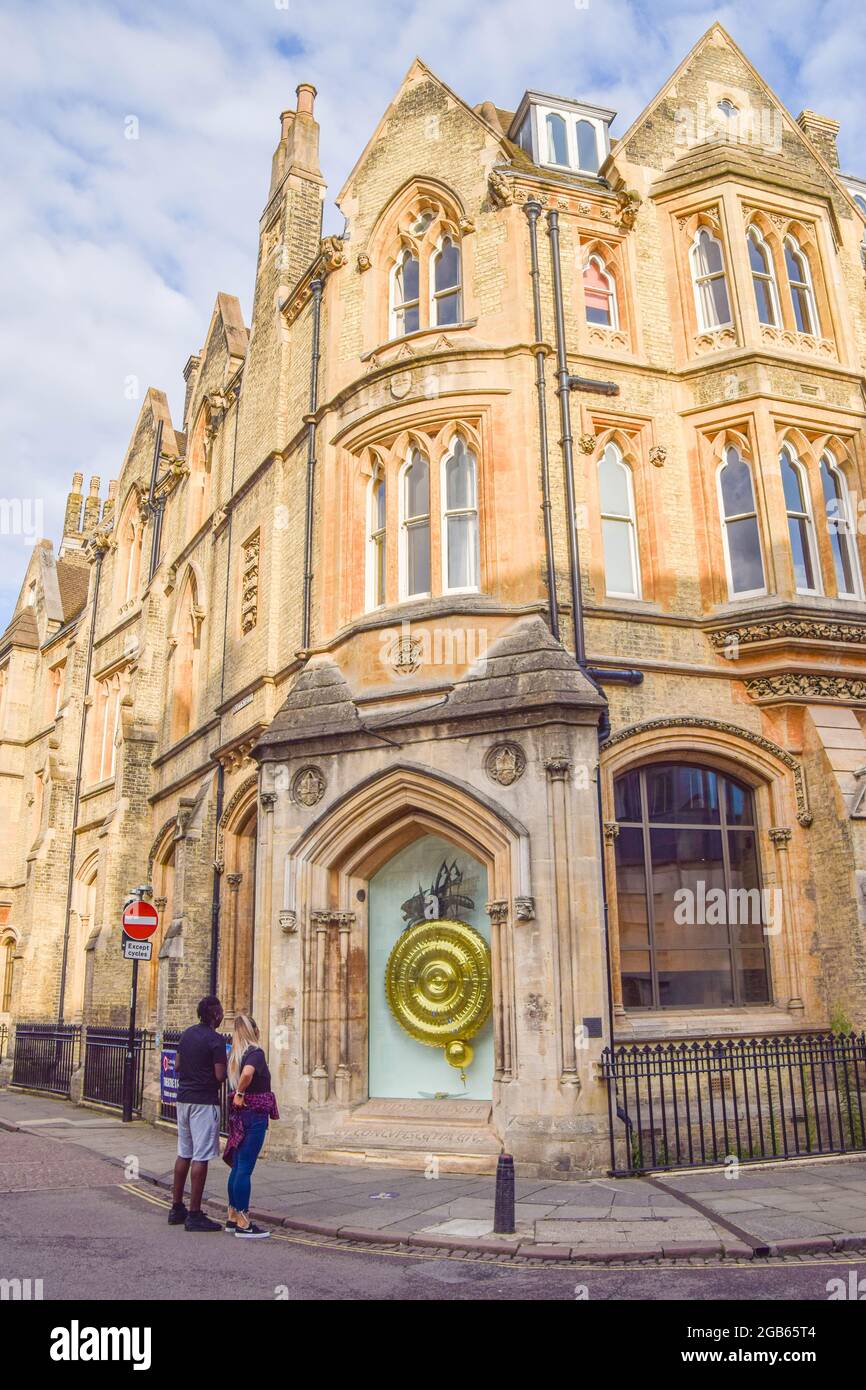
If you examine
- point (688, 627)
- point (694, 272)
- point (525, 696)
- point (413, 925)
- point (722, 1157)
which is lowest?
point (722, 1157)

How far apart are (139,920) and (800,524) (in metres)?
11.5

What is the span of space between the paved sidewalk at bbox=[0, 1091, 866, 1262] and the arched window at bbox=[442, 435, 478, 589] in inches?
296

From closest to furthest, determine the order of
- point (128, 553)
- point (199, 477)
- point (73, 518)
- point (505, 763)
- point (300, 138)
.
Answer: point (505, 763), point (300, 138), point (199, 477), point (128, 553), point (73, 518)

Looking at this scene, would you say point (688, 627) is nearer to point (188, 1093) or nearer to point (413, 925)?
point (413, 925)

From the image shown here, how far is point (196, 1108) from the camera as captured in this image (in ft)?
28.0

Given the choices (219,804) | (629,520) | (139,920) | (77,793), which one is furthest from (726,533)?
(77,793)

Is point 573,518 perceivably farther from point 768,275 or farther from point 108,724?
point 108,724

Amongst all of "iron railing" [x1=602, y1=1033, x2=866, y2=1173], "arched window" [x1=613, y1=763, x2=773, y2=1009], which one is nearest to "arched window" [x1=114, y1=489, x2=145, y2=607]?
"arched window" [x1=613, y1=763, x2=773, y2=1009]

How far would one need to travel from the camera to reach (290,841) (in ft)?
44.4

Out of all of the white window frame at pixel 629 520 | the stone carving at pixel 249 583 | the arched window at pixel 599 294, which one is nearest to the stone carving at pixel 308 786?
the white window frame at pixel 629 520

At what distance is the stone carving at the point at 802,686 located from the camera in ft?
46.6

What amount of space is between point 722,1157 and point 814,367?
36.7ft

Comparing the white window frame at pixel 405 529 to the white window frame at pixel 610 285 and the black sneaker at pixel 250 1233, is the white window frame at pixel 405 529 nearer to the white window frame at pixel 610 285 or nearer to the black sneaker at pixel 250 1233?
the white window frame at pixel 610 285

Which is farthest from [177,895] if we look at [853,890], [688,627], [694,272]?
[694,272]
